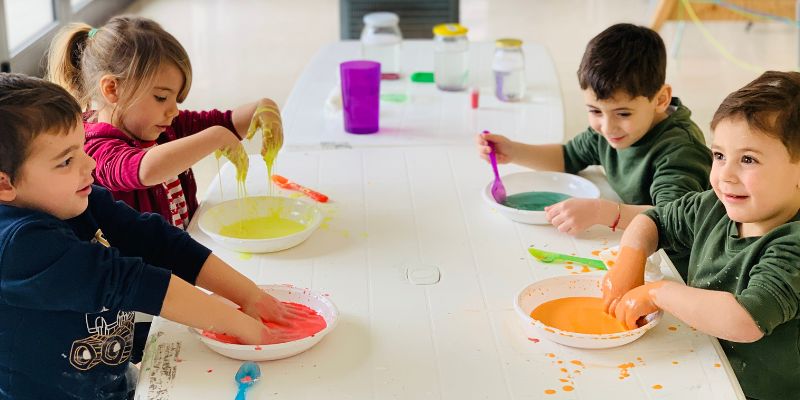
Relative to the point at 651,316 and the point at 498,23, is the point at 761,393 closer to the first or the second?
the point at 651,316

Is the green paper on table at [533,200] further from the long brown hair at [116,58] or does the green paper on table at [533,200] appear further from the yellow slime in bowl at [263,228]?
the long brown hair at [116,58]

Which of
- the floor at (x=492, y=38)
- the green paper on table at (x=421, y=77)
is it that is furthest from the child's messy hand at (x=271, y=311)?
the floor at (x=492, y=38)

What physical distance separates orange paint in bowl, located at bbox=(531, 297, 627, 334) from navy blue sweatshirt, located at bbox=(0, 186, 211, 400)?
55cm

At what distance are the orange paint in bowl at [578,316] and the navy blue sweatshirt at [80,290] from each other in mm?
553

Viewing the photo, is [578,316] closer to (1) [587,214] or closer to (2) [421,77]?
(1) [587,214]

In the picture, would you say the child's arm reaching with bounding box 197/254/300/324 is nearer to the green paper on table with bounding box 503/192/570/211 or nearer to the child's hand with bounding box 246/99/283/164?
the child's hand with bounding box 246/99/283/164

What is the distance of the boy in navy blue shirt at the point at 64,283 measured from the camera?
4.09ft

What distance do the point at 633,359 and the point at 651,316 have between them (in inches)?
4.3

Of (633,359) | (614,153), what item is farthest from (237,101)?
(633,359)

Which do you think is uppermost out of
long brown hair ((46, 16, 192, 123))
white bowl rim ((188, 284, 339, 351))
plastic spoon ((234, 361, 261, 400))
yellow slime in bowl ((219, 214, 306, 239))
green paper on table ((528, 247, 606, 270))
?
long brown hair ((46, 16, 192, 123))

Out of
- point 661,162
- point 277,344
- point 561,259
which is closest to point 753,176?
point 561,259

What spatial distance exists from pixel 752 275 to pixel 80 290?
0.96m

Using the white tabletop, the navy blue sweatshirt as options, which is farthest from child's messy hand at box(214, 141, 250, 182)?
the white tabletop

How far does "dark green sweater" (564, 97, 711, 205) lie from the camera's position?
1.79m
